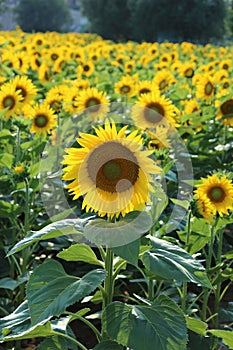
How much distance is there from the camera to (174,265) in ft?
5.94

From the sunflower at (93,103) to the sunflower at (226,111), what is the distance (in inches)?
30.2

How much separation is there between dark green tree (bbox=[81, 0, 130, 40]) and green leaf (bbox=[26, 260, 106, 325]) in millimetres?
29128

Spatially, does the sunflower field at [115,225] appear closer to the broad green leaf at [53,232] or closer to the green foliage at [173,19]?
the broad green leaf at [53,232]

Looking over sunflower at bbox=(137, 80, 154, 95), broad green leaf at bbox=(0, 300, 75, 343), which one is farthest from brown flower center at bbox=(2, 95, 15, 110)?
broad green leaf at bbox=(0, 300, 75, 343)

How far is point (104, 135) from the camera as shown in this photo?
189cm

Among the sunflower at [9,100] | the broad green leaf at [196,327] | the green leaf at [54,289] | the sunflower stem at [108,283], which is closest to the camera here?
the green leaf at [54,289]

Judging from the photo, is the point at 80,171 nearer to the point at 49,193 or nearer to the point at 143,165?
the point at 143,165

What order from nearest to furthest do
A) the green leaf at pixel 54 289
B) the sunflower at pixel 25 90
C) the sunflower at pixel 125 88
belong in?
the green leaf at pixel 54 289 < the sunflower at pixel 25 90 < the sunflower at pixel 125 88

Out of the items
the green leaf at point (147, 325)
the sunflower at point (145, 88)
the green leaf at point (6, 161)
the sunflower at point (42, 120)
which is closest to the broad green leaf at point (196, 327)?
the green leaf at point (147, 325)

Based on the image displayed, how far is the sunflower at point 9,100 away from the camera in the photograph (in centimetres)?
398

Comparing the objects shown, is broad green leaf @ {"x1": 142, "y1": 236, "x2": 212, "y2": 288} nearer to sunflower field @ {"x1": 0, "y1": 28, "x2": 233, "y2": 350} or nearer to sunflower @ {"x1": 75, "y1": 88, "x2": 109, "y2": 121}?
sunflower field @ {"x1": 0, "y1": 28, "x2": 233, "y2": 350}

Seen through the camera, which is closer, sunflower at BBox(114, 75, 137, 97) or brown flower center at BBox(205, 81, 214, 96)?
brown flower center at BBox(205, 81, 214, 96)

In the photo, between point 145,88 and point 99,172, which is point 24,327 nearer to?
point 99,172

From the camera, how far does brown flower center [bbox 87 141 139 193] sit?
5.98 ft
